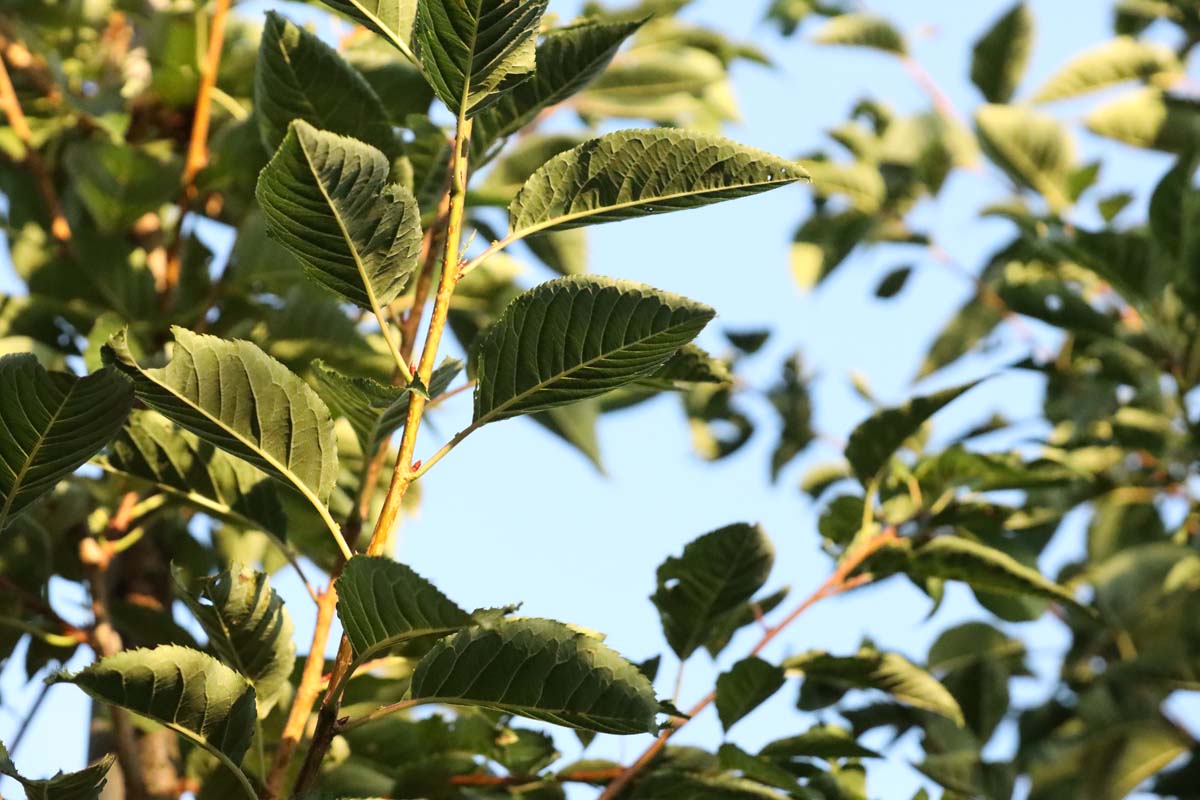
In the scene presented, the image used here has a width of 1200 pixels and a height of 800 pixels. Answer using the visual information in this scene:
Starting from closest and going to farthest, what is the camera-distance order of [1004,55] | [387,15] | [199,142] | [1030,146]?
[387,15] → [199,142] → [1030,146] → [1004,55]

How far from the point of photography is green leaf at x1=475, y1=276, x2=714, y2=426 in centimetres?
64

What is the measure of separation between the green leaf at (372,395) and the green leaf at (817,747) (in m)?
0.49

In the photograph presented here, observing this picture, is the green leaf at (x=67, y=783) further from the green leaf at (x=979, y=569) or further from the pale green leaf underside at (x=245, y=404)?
the green leaf at (x=979, y=569)

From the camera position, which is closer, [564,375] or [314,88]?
[564,375]

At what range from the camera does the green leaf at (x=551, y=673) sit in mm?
618

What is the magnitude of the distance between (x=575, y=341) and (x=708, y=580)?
43 centimetres

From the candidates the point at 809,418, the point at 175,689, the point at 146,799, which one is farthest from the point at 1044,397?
the point at 175,689

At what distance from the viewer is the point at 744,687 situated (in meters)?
1.04

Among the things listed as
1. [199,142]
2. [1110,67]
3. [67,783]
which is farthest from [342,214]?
[1110,67]

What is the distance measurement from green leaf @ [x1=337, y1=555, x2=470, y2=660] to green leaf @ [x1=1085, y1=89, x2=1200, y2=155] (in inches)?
70.1

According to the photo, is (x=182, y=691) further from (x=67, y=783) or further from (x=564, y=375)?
Answer: (x=564, y=375)

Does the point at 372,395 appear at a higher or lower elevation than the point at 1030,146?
lower

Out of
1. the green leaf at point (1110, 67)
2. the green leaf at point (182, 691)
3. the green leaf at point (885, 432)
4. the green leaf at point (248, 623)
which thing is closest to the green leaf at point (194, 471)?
the green leaf at point (248, 623)

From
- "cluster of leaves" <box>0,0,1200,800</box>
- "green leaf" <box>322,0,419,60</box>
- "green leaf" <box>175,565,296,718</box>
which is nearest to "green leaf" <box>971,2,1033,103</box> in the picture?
"cluster of leaves" <box>0,0,1200,800</box>
